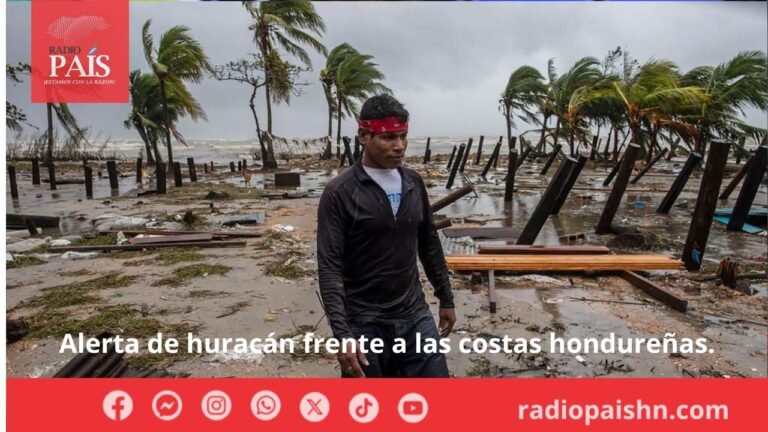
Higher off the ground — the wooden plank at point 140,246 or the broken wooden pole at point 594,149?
the broken wooden pole at point 594,149

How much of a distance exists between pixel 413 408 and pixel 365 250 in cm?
80

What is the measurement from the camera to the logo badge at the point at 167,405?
8.20ft

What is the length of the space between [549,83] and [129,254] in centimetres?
2537

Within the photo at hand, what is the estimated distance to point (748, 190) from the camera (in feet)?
28.4

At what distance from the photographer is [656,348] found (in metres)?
3.94

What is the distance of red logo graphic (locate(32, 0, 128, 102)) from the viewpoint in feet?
10.9

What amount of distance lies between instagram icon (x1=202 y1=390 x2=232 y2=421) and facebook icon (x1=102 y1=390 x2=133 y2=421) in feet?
1.19

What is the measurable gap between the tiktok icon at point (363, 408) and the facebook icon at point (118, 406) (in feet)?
3.50

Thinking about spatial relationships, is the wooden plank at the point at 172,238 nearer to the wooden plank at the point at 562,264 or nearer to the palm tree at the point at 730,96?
the wooden plank at the point at 562,264

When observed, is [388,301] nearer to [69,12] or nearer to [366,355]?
[366,355]

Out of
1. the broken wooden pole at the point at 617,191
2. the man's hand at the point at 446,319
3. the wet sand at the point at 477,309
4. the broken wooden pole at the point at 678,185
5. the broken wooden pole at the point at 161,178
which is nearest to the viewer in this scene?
the man's hand at the point at 446,319

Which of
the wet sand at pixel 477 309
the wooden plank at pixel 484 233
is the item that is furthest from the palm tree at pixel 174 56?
the wooden plank at pixel 484 233

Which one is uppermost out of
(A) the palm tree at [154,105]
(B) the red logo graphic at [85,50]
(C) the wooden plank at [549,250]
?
(A) the palm tree at [154,105]

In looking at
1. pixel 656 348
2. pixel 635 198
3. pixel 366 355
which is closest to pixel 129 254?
pixel 366 355
